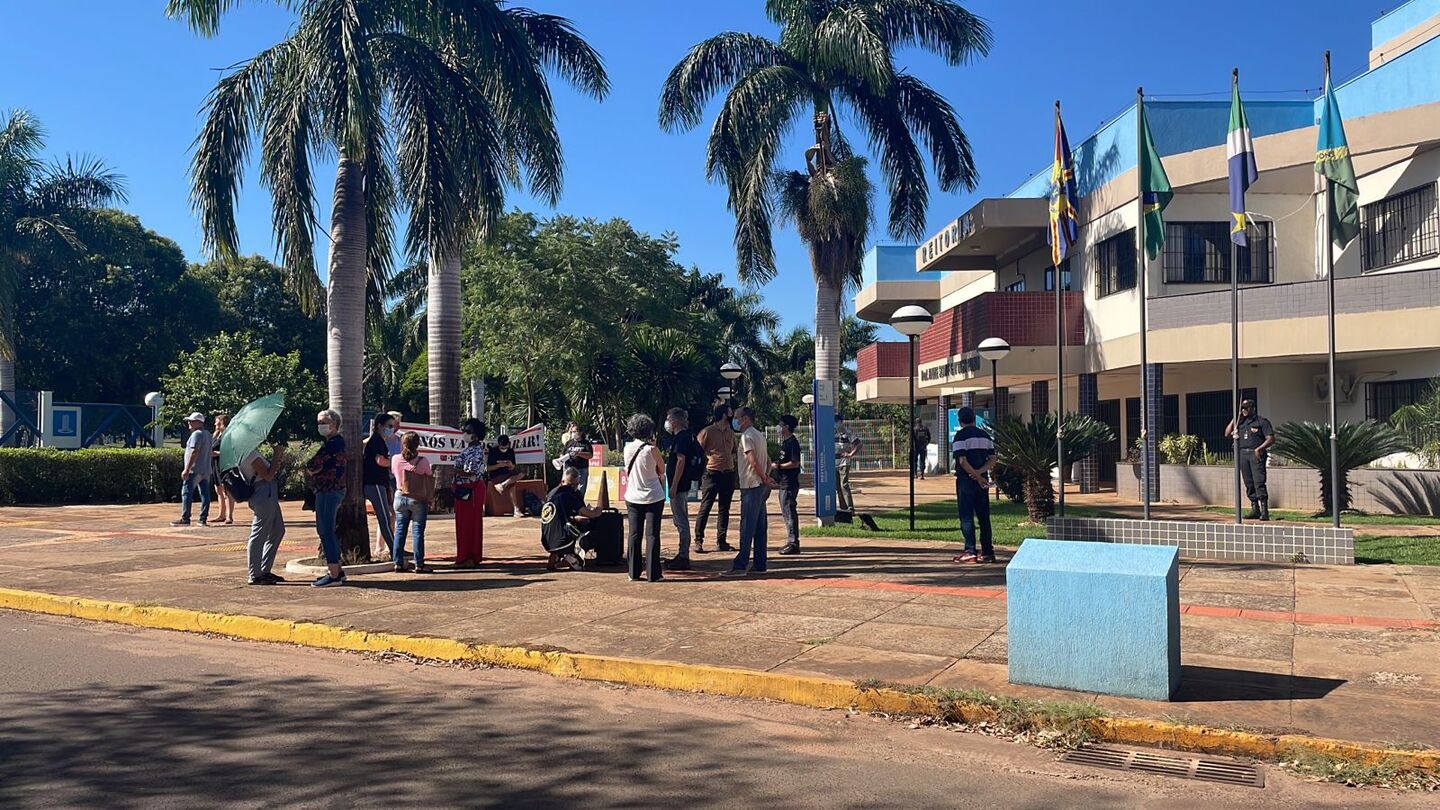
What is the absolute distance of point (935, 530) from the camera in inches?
595

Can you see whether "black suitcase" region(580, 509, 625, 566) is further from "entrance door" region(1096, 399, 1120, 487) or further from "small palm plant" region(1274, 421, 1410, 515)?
"entrance door" region(1096, 399, 1120, 487)

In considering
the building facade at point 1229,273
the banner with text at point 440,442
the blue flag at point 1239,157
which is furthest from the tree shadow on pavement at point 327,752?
the building facade at point 1229,273

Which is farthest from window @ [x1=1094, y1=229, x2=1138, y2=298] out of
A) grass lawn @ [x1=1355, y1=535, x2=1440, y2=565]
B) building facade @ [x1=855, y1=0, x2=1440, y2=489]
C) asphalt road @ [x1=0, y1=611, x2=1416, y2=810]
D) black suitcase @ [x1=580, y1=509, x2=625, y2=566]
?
asphalt road @ [x1=0, y1=611, x2=1416, y2=810]

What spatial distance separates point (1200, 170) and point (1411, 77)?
12.1 ft

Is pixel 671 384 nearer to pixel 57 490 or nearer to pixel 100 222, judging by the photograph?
pixel 57 490

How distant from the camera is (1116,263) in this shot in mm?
21281

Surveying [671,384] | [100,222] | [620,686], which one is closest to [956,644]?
[620,686]

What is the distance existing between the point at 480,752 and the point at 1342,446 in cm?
1446

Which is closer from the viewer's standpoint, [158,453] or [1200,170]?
[1200,170]

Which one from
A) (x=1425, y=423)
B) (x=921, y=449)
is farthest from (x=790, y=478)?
(x=921, y=449)

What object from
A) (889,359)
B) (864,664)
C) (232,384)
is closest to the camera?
(864,664)

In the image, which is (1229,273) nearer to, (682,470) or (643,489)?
(682,470)

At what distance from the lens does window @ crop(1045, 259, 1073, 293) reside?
2375 centimetres

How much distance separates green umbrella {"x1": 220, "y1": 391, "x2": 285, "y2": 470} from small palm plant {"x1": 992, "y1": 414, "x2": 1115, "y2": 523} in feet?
32.8
